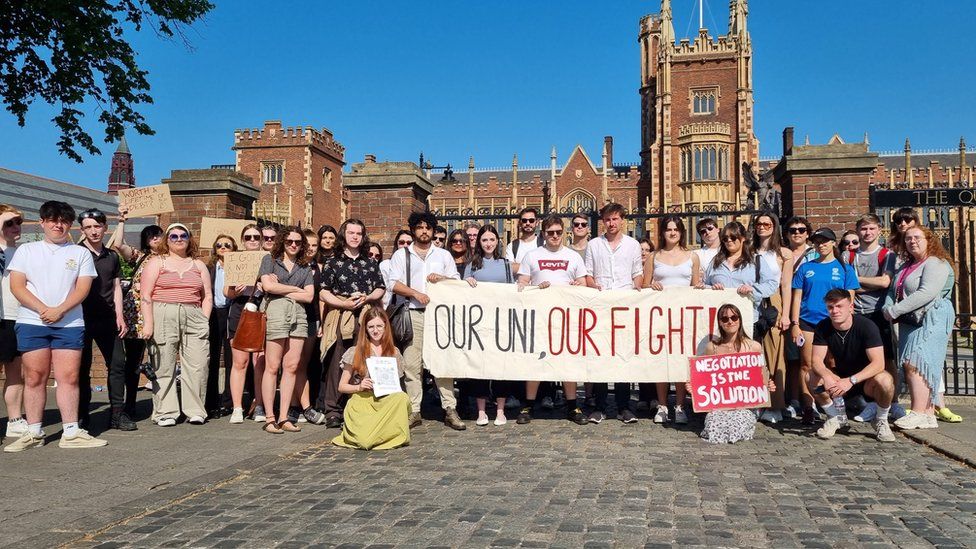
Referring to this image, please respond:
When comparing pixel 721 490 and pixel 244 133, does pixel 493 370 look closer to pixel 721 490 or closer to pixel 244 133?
pixel 721 490

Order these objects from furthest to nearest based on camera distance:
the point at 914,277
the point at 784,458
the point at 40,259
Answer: the point at 914,277, the point at 40,259, the point at 784,458

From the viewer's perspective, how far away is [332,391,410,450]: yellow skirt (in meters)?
5.81

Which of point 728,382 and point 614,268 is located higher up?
point 614,268

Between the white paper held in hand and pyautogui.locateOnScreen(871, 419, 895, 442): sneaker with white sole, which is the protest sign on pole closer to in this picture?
pyautogui.locateOnScreen(871, 419, 895, 442): sneaker with white sole

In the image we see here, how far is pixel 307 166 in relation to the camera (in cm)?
5734

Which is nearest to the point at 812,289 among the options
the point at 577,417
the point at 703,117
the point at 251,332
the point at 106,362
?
the point at 577,417

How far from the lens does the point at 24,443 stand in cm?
579

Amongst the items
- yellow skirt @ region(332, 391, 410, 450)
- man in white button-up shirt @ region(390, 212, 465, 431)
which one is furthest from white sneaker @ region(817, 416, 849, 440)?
yellow skirt @ region(332, 391, 410, 450)

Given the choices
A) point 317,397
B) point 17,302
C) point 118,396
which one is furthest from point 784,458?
point 17,302

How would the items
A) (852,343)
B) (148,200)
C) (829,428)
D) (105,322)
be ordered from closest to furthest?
(829,428) < (852,343) < (105,322) < (148,200)

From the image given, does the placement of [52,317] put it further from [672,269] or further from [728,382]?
[728,382]

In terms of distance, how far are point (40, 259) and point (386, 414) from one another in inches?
123

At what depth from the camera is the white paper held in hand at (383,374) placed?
237 inches

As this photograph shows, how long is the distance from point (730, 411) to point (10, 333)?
20.7 feet
